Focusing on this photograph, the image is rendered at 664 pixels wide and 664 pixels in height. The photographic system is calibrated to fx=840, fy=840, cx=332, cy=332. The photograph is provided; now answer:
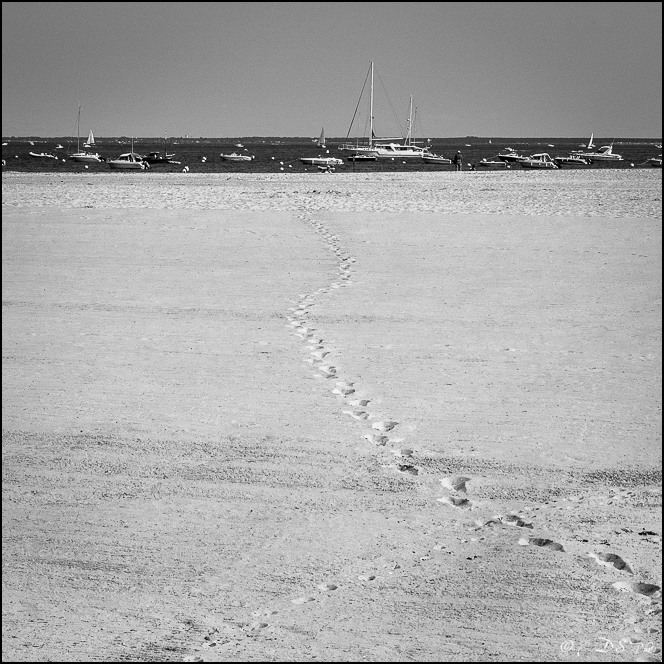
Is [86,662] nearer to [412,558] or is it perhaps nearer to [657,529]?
[412,558]

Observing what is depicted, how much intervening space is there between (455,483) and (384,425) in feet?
3.41

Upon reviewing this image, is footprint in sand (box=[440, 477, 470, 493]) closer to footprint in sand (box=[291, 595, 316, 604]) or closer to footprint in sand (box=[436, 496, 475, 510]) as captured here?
footprint in sand (box=[436, 496, 475, 510])

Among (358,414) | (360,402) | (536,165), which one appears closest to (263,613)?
(358,414)

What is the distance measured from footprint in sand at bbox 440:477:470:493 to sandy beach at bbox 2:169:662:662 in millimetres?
18

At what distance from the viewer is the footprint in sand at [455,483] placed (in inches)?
197

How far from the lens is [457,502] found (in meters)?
4.82

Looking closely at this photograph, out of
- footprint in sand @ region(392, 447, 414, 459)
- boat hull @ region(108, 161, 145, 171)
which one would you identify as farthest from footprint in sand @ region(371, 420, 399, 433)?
boat hull @ region(108, 161, 145, 171)

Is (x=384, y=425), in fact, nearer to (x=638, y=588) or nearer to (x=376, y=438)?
(x=376, y=438)

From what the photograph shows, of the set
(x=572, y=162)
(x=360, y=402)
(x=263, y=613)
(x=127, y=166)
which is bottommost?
(x=263, y=613)

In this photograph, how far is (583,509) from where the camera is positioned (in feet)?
15.5

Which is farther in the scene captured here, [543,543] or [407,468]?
[407,468]

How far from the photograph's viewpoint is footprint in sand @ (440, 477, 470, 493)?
500 centimetres

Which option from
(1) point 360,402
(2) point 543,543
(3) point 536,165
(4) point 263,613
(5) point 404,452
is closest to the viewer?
(4) point 263,613

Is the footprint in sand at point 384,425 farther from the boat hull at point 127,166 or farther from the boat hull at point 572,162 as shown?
the boat hull at point 572,162
